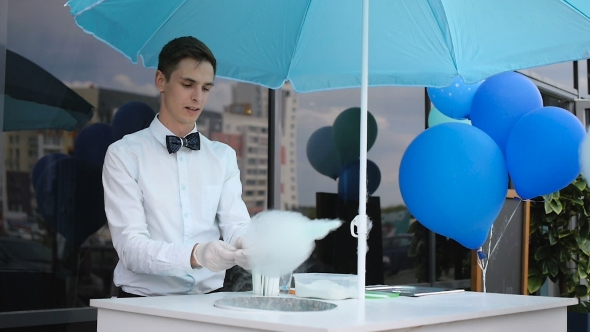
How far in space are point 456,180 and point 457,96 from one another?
3.18ft

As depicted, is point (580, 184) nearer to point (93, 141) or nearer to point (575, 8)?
point (575, 8)

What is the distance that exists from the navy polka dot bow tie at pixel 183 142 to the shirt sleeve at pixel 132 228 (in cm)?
14

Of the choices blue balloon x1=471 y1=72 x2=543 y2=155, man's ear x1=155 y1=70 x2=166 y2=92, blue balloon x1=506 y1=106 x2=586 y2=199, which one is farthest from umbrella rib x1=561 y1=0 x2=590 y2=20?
man's ear x1=155 y1=70 x2=166 y2=92

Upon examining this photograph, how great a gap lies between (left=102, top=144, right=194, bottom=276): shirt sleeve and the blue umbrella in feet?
2.05

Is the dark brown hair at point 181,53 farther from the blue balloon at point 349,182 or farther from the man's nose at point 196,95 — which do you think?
the blue balloon at point 349,182

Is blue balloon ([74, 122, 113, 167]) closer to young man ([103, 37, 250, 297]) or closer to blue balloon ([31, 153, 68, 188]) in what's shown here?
blue balloon ([31, 153, 68, 188])

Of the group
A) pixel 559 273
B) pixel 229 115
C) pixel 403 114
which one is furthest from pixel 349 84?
pixel 559 273

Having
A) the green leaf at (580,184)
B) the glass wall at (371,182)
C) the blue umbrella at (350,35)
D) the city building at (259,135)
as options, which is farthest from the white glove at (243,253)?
the green leaf at (580,184)

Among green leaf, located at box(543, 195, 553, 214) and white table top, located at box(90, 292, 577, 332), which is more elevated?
green leaf, located at box(543, 195, 553, 214)

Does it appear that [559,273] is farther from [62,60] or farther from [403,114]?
[62,60]

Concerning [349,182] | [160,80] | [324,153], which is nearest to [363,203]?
[160,80]

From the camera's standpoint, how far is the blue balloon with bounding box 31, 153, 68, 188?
3393 mm

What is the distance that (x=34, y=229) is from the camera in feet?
11.1

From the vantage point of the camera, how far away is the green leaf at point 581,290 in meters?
6.19
